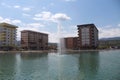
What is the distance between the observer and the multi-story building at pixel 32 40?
159m

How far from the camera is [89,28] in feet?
509

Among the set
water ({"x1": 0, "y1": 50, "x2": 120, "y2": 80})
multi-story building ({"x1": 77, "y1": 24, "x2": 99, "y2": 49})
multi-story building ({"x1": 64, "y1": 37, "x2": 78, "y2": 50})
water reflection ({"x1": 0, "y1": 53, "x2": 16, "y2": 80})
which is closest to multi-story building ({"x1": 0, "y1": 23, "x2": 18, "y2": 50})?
multi-story building ({"x1": 77, "y1": 24, "x2": 99, "y2": 49})

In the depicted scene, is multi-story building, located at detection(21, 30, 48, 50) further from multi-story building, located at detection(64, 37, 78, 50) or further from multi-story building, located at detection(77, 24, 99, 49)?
multi-story building, located at detection(77, 24, 99, 49)

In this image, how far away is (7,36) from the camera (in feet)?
485

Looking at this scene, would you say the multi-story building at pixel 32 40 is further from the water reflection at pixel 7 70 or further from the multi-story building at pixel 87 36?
the water reflection at pixel 7 70

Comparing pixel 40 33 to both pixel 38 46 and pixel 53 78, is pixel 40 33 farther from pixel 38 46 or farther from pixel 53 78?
pixel 53 78

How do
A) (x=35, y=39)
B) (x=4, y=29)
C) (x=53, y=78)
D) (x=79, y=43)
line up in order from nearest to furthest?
(x=53, y=78), (x=4, y=29), (x=79, y=43), (x=35, y=39)

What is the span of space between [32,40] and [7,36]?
947 inches

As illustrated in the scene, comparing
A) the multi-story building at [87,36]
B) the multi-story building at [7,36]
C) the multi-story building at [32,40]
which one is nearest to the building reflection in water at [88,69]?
the multi-story building at [87,36]

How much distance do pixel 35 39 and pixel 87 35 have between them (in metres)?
46.2

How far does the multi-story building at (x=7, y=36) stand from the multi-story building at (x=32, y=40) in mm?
8670

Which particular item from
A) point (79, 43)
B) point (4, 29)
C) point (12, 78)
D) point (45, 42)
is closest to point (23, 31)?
point (4, 29)

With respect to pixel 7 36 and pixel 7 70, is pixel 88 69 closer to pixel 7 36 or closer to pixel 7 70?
pixel 7 70

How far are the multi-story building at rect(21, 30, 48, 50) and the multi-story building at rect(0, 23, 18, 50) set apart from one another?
867 centimetres
